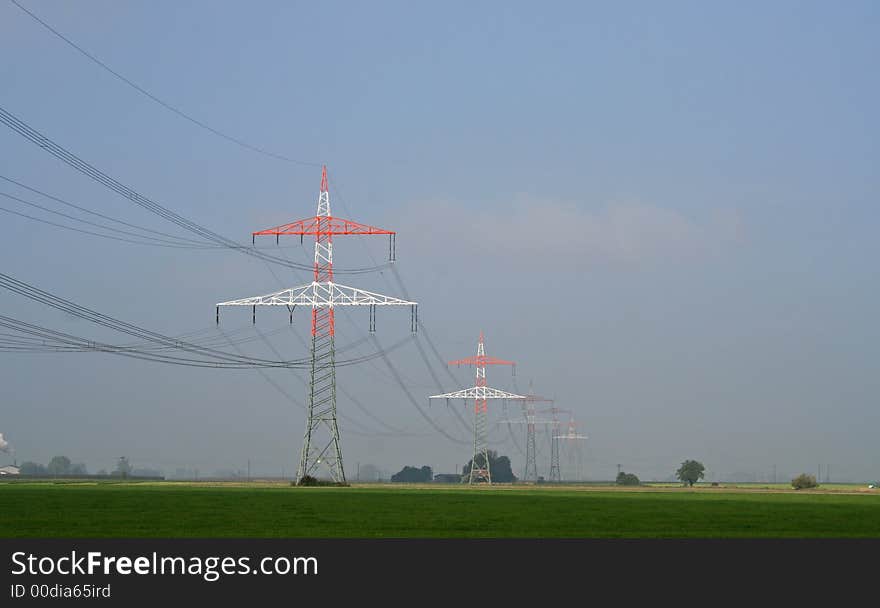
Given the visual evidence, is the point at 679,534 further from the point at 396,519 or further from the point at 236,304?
the point at 236,304

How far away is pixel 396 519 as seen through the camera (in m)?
59.3

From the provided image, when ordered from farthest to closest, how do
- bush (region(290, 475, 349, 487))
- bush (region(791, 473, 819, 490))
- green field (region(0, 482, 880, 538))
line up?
bush (region(791, 473, 819, 490)) < bush (region(290, 475, 349, 487)) < green field (region(0, 482, 880, 538))

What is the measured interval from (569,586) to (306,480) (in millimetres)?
107273

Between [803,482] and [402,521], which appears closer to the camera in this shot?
[402,521]

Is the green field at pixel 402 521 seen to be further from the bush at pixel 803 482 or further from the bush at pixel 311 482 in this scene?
the bush at pixel 803 482

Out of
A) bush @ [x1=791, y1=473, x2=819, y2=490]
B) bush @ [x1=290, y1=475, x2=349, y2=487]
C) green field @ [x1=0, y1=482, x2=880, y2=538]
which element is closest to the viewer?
green field @ [x1=0, y1=482, x2=880, y2=538]

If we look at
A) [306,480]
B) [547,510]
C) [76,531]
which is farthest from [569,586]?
[306,480]

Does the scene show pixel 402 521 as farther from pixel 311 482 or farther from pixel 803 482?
pixel 803 482

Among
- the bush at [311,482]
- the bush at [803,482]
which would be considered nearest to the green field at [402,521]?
the bush at [311,482]

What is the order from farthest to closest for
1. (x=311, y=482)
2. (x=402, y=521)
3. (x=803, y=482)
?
(x=803, y=482), (x=311, y=482), (x=402, y=521)

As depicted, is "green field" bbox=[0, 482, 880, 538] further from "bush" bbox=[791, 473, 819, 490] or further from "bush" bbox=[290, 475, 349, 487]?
"bush" bbox=[791, 473, 819, 490]

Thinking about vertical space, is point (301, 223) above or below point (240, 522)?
above

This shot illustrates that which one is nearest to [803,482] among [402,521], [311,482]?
[311,482]

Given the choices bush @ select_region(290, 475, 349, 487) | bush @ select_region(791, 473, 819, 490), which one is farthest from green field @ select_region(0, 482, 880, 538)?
bush @ select_region(791, 473, 819, 490)
